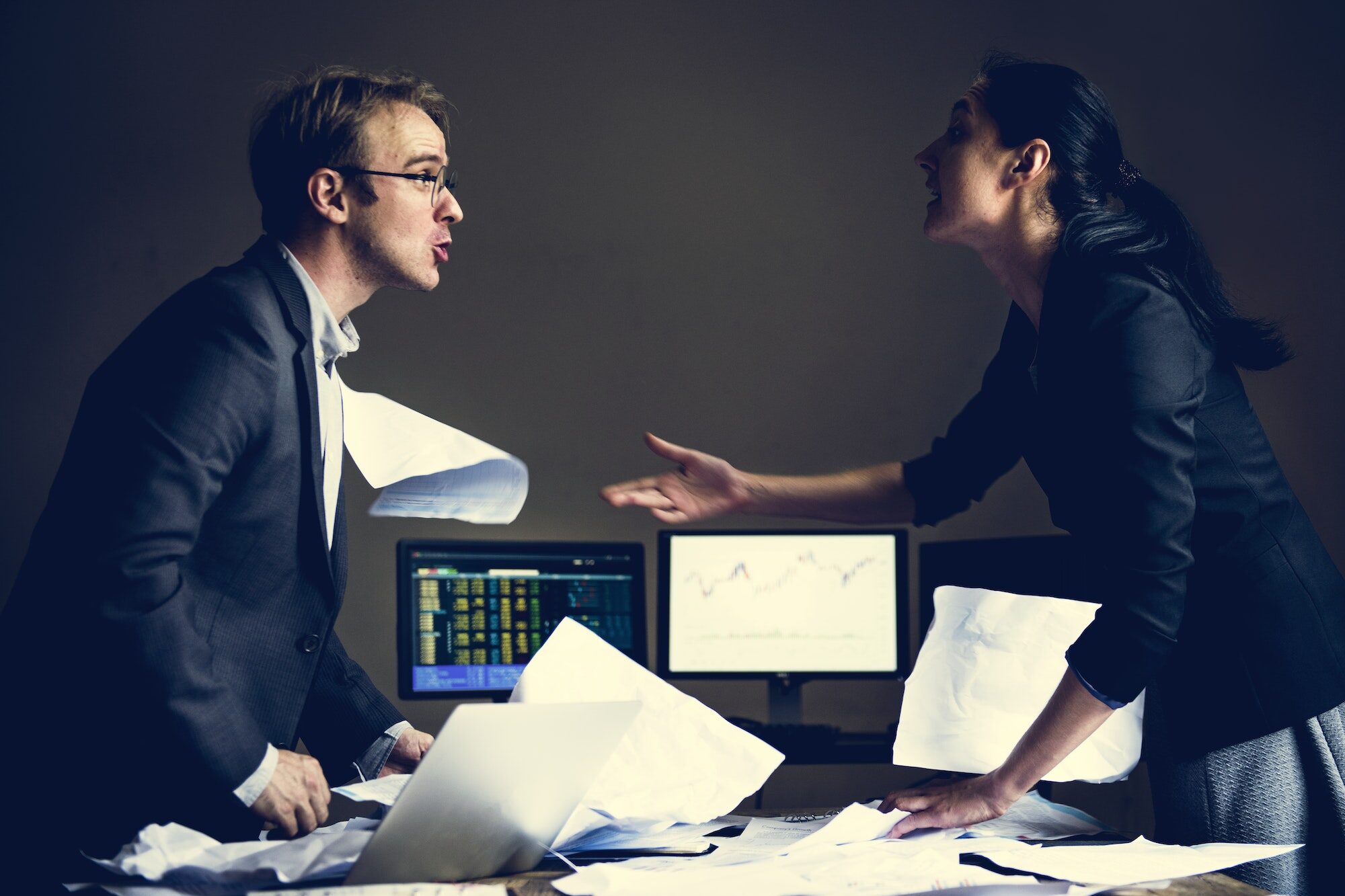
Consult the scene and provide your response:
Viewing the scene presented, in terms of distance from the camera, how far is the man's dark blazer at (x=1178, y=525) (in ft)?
3.22

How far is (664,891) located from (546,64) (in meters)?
2.38

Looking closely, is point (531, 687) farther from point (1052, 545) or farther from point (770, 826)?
point (1052, 545)

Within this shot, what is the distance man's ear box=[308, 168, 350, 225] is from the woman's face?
0.77 metres

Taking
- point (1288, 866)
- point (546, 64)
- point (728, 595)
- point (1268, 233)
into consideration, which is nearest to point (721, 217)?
point (546, 64)

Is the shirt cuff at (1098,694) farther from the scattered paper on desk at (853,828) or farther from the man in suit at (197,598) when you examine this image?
the man in suit at (197,598)

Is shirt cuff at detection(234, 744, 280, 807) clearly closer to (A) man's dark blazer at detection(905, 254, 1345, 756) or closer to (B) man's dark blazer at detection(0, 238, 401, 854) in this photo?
(B) man's dark blazer at detection(0, 238, 401, 854)

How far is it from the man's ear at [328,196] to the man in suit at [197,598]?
130mm

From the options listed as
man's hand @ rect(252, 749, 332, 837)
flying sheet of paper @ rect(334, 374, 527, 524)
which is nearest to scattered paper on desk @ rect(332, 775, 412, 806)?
man's hand @ rect(252, 749, 332, 837)

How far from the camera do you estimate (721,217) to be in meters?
2.78

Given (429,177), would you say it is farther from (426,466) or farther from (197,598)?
(197,598)

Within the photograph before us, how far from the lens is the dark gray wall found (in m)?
2.65

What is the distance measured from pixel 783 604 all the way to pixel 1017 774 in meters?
1.38

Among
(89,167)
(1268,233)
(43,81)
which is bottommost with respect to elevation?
(1268,233)

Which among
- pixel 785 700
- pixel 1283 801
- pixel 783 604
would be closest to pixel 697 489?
pixel 1283 801
